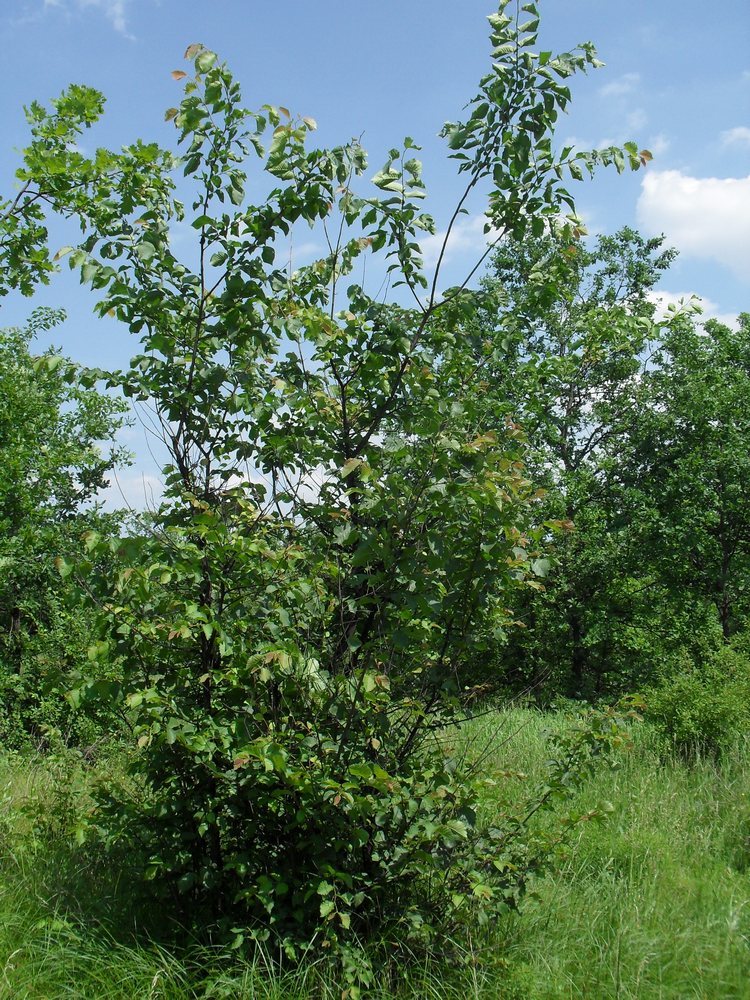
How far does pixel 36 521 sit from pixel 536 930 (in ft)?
35.0

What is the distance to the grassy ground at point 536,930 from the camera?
3.30m

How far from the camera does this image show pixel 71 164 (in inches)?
185

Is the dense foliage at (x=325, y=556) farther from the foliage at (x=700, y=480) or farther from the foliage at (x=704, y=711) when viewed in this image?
the foliage at (x=700, y=480)

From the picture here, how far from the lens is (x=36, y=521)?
12.6m

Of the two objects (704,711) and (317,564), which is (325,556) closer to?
(317,564)

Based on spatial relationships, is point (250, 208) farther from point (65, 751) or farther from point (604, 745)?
point (65, 751)

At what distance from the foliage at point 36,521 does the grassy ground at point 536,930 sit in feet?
12.1

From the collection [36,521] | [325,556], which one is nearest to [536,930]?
[325,556]

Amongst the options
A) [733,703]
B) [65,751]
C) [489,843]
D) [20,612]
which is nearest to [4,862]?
[65,751]

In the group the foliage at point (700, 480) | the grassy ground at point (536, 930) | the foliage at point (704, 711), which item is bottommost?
the grassy ground at point (536, 930)

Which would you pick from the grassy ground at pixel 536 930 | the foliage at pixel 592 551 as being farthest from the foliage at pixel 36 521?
the foliage at pixel 592 551

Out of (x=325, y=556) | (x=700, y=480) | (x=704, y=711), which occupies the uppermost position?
(x=700, y=480)

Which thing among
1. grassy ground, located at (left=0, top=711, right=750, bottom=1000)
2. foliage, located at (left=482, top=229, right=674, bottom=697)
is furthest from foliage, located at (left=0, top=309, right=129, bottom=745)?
foliage, located at (left=482, top=229, right=674, bottom=697)

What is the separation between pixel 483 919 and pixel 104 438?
50.9 feet
